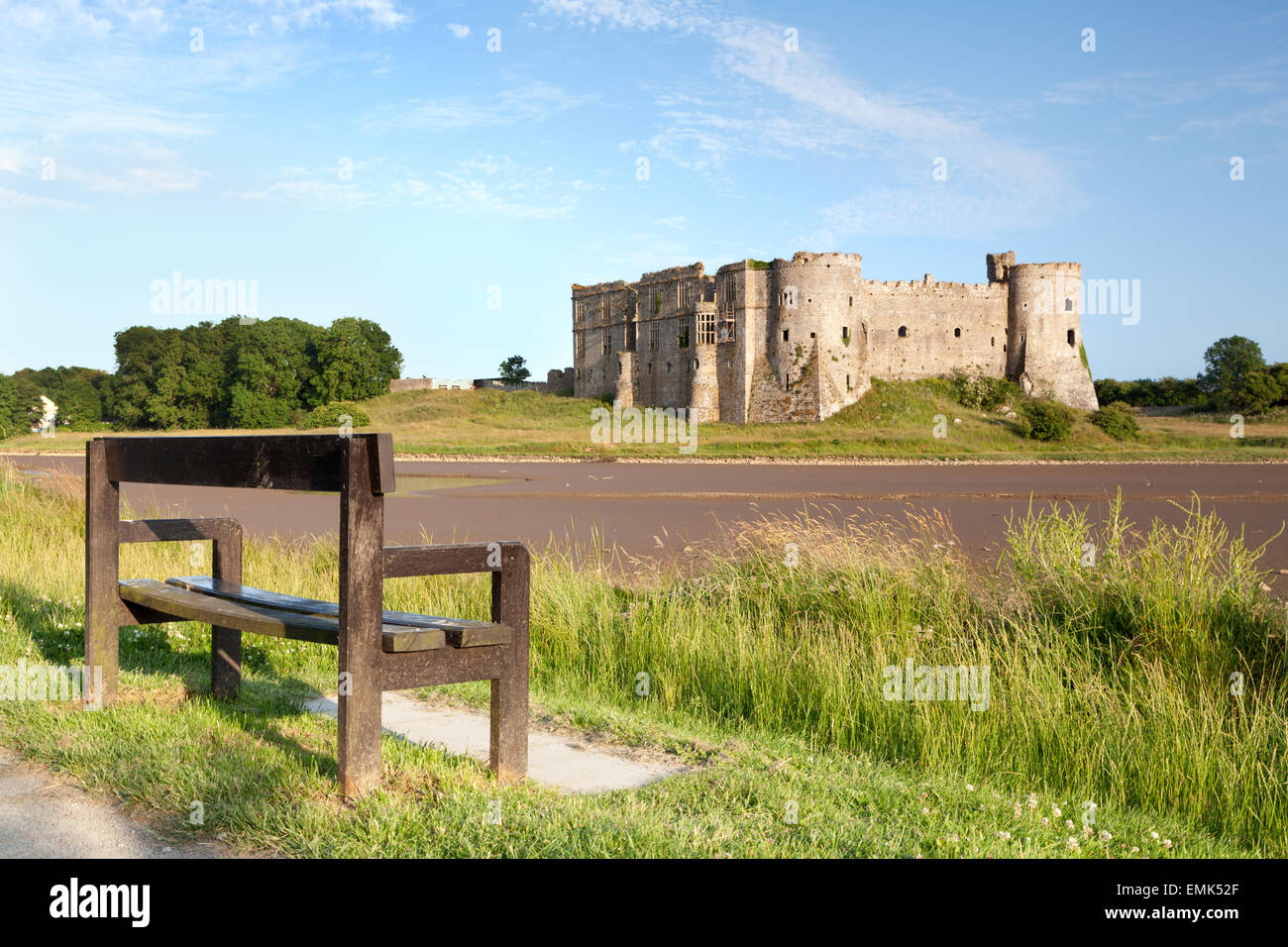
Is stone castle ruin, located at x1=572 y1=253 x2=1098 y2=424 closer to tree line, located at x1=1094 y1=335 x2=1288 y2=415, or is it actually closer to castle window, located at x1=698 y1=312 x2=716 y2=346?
castle window, located at x1=698 y1=312 x2=716 y2=346

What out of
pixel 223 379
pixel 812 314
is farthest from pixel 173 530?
pixel 223 379

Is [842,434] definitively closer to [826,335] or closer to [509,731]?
[826,335]

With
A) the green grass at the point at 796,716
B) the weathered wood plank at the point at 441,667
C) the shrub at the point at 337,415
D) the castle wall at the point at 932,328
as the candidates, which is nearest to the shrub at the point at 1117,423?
the castle wall at the point at 932,328

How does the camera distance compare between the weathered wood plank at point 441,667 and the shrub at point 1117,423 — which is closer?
the weathered wood plank at point 441,667

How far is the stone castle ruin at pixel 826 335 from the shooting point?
67125 mm

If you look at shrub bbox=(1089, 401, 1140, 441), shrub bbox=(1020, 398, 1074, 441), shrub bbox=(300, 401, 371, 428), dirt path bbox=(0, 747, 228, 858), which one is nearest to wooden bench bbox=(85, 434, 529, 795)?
dirt path bbox=(0, 747, 228, 858)

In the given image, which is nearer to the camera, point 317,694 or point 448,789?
point 448,789

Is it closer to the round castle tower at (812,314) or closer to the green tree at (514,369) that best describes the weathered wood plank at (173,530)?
the round castle tower at (812,314)

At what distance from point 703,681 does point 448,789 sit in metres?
2.78

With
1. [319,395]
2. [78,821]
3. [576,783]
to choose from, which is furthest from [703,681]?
[319,395]

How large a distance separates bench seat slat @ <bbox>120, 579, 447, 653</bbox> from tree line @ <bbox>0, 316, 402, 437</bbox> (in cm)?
8277

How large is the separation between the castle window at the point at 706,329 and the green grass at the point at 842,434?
8.98 m
